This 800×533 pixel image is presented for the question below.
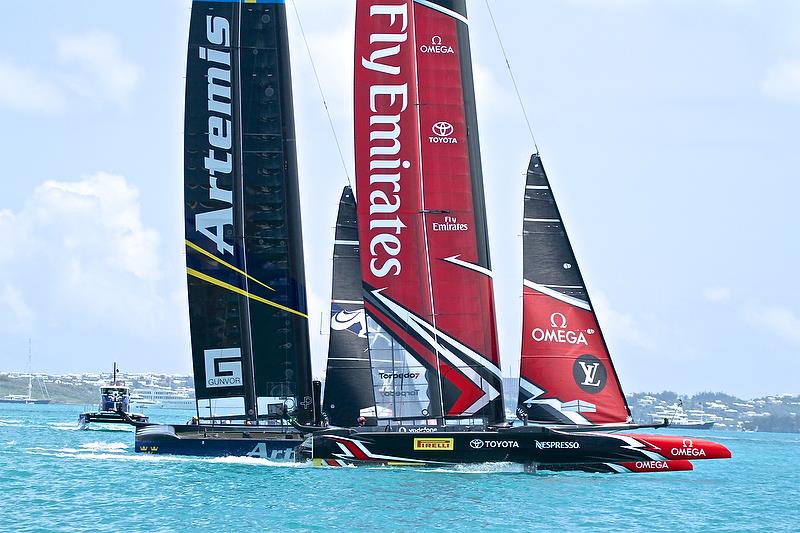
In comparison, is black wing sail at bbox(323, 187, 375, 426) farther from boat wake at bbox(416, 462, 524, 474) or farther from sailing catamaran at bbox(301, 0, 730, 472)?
boat wake at bbox(416, 462, 524, 474)

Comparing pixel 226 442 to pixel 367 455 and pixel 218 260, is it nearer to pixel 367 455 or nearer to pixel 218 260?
pixel 218 260

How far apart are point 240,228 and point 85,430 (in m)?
39.0

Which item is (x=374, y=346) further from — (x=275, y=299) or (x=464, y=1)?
(x=464, y=1)

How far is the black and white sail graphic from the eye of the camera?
34344 millimetres

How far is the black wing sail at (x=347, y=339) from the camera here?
3538 cm

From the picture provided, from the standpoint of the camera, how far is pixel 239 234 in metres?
34.6

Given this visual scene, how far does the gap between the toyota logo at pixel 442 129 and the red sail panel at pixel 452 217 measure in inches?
1.0

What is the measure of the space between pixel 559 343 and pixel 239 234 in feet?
34.1

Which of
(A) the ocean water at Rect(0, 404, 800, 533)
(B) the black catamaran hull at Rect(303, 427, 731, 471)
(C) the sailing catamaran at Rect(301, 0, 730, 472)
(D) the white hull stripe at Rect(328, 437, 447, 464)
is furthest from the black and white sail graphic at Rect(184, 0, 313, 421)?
(B) the black catamaran hull at Rect(303, 427, 731, 471)

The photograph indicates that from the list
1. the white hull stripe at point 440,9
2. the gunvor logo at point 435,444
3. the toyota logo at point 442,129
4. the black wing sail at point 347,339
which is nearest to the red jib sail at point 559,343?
the gunvor logo at point 435,444

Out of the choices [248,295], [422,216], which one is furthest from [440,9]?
[248,295]

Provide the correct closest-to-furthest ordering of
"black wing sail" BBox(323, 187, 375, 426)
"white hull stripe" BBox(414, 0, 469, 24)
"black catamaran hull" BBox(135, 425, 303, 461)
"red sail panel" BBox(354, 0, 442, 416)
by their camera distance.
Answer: "red sail panel" BBox(354, 0, 442, 416) → "white hull stripe" BBox(414, 0, 469, 24) → "black catamaran hull" BBox(135, 425, 303, 461) → "black wing sail" BBox(323, 187, 375, 426)

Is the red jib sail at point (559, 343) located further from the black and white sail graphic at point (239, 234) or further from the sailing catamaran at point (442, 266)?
the black and white sail graphic at point (239, 234)

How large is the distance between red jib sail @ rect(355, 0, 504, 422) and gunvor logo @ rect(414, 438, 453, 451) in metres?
2.06
